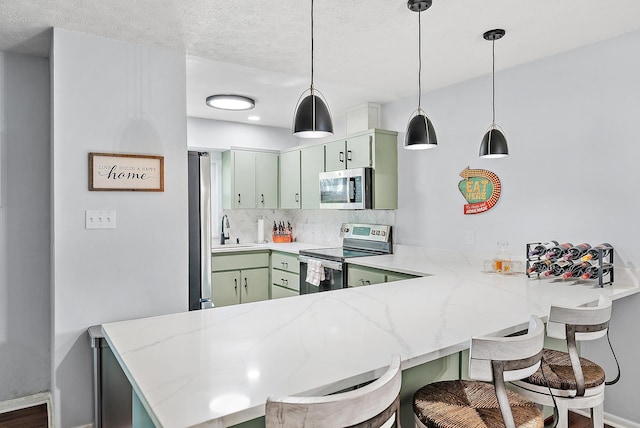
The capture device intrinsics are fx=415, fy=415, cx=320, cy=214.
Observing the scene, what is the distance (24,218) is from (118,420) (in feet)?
5.01

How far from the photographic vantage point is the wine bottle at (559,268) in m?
2.50

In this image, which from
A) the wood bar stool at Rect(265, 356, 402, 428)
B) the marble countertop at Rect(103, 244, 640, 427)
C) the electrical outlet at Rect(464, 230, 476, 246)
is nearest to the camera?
the wood bar stool at Rect(265, 356, 402, 428)

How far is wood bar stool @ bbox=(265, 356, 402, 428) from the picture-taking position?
Result: 0.87 metres

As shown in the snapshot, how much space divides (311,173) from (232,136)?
1145 millimetres

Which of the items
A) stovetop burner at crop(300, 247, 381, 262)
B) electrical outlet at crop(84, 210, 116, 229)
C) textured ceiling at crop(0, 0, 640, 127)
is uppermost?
textured ceiling at crop(0, 0, 640, 127)

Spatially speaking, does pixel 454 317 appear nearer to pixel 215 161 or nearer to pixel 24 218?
pixel 24 218

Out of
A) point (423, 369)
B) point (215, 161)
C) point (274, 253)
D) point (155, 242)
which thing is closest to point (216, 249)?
point (274, 253)

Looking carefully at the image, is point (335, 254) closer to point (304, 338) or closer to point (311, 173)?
point (311, 173)

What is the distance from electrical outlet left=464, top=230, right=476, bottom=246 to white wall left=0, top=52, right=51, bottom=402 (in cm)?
314

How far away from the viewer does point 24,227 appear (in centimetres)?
287

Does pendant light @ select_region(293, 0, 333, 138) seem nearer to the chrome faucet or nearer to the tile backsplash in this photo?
the tile backsplash

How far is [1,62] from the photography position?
2.79 m

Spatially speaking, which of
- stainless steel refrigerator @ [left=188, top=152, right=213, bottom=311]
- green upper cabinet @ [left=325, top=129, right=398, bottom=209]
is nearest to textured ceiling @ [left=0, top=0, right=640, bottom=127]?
green upper cabinet @ [left=325, top=129, right=398, bottom=209]

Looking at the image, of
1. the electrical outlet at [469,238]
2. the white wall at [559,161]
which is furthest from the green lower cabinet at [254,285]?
the electrical outlet at [469,238]
